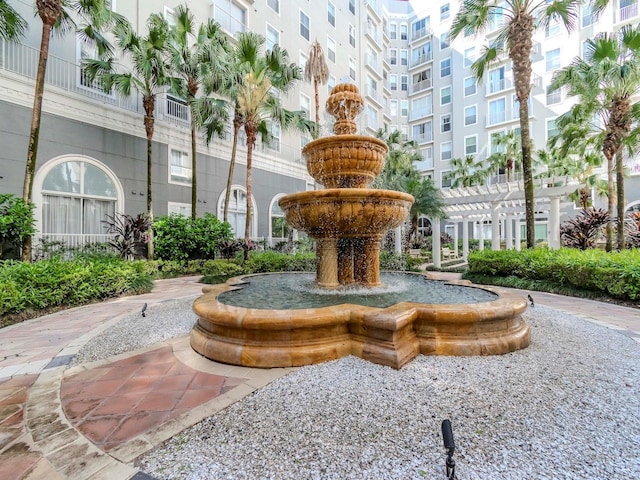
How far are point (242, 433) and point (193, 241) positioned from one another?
10.9 meters

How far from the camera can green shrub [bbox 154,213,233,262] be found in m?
11.5

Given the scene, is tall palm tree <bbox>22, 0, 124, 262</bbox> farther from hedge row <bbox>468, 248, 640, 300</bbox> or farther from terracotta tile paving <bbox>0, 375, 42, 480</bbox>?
hedge row <bbox>468, 248, 640, 300</bbox>

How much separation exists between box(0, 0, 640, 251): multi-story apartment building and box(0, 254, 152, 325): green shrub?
4344 mm

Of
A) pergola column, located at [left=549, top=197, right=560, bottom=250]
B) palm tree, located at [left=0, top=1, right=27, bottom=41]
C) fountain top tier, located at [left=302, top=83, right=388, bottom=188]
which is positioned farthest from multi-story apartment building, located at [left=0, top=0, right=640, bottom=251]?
fountain top tier, located at [left=302, top=83, right=388, bottom=188]

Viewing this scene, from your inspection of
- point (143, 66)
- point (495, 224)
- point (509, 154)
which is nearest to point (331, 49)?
point (509, 154)

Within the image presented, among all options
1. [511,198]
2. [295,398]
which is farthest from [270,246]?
[295,398]

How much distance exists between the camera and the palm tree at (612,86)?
32.9 feet

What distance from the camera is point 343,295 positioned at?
4852 millimetres

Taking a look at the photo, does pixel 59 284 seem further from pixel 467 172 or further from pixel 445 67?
pixel 445 67

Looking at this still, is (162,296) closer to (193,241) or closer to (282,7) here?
(193,241)

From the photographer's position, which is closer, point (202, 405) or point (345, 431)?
point (345, 431)

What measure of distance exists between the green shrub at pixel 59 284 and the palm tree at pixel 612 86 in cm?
1513

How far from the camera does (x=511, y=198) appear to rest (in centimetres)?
1295

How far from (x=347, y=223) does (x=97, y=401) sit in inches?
139
